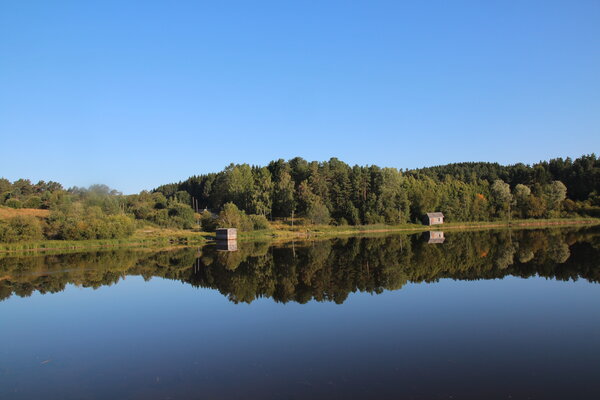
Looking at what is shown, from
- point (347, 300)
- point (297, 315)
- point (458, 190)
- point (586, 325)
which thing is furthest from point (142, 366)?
point (458, 190)

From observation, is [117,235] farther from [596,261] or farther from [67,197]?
[596,261]

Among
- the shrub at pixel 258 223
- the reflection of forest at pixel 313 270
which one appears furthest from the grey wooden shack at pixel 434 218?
the reflection of forest at pixel 313 270

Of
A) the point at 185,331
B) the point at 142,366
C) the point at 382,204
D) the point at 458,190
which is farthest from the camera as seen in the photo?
the point at 458,190

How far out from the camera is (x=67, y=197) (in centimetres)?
5709

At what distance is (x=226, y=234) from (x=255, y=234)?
692 cm

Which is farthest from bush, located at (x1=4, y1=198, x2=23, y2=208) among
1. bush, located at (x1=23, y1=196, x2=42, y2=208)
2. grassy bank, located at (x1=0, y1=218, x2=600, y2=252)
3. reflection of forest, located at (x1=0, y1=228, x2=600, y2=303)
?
A: reflection of forest, located at (x1=0, y1=228, x2=600, y2=303)

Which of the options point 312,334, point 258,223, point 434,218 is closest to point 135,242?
point 258,223

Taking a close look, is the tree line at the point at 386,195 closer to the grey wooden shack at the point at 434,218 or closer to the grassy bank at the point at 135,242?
the grey wooden shack at the point at 434,218

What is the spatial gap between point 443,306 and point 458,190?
74453mm

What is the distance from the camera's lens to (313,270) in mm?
23422

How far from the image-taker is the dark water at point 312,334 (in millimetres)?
8242

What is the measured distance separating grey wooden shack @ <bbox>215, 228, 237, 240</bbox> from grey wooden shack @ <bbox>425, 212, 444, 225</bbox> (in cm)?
3761

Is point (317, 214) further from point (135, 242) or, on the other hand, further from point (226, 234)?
point (135, 242)

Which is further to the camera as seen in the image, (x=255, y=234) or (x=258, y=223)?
(x=258, y=223)
